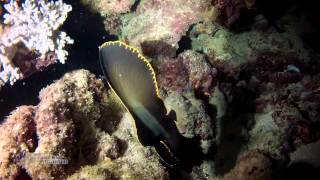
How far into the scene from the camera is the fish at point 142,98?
2.82 meters

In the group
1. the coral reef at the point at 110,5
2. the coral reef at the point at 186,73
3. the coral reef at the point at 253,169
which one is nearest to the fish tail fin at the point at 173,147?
the coral reef at the point at 253,169

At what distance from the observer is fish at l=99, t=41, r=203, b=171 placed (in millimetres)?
2822

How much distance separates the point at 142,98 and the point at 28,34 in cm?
174

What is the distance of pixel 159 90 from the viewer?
3.91 meters

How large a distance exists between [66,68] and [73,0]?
3.60 feet

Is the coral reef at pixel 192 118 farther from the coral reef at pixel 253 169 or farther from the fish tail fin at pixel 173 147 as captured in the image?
the coral reef at pixel 253 169

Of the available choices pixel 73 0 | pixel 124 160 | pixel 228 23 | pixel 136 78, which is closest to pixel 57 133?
pixel 124 160

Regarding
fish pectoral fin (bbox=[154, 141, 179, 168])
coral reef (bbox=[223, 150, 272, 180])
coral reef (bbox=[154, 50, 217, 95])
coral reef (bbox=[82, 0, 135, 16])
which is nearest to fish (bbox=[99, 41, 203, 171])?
fish pectoral fin (bbox=[154, 141, 179, 168])

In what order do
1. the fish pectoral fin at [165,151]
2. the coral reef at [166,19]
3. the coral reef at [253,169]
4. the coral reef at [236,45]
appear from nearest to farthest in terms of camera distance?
the fish pectoral fin at [165,151], the coral reef at [253,169], the coral reef at [166,19], the coral reef at [236,45]

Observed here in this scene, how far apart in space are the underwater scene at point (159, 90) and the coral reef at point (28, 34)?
0.04ft

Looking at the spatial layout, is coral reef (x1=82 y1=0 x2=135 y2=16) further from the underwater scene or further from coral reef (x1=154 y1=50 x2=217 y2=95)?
coral reef (x1=154 y1=50 x2=217 y2=95)

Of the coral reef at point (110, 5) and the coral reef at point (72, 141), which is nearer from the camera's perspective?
the coral reef at point (72, 141)

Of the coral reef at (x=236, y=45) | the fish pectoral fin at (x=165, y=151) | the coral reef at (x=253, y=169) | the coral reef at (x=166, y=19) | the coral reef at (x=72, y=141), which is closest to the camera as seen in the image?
the fish pectoral fin at (x=165, y=151)

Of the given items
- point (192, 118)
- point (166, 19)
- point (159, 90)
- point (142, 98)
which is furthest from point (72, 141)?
point (166, 19)
